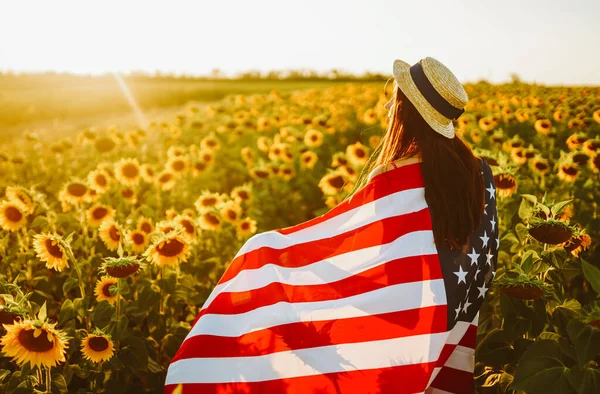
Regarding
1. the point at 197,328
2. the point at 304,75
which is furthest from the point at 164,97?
the point at 197,328

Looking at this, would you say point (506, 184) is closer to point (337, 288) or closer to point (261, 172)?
point (337, 288)

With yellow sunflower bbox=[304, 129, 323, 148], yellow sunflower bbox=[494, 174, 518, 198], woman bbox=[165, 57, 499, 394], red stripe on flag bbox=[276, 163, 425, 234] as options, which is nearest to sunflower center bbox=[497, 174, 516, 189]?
yellow sunflower bbox=[494, 174, 518, 198]

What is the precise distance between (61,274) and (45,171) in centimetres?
300

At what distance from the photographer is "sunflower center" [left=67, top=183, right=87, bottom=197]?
425 centimetres

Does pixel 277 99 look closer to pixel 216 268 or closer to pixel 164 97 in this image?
pixel 216 268

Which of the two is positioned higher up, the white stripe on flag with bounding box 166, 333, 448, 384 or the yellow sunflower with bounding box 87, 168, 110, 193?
the yellow sunflower with bounding box 87, 168, 110, 193

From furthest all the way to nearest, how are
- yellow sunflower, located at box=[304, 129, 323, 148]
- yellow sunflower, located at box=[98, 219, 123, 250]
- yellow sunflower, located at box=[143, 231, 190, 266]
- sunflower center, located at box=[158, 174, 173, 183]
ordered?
yellow sunflower, located at box=[304, 129, 323, 148] → sunflower center, located at box=[158, 174, 173, 183] → yellow sunflower, located at box=[98, 219, 123, 250] → yellow sunflower, located at box=[143, 231, 190, 266]

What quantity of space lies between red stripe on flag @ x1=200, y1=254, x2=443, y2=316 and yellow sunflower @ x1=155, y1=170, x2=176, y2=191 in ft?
9.77

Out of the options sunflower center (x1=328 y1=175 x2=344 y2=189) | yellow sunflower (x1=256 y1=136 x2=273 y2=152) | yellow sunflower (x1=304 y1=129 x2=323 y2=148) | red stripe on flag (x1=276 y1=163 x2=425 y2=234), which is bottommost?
sunflower center (x1=328 y1=175 x2=344 y2=189)

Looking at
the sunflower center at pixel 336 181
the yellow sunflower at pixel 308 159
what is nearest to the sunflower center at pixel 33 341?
the sunflower center at pixel 336 181

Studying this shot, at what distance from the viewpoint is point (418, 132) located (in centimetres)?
276

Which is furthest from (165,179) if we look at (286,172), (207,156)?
(286,172)

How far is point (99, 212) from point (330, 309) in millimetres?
2302

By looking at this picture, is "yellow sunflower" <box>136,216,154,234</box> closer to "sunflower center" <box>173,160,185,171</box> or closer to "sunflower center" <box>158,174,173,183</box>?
"sunflower center" <box>158,174,173,183</box>
